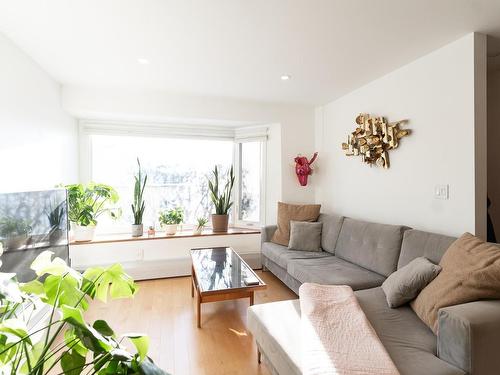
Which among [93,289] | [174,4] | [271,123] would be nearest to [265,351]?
[93,289]

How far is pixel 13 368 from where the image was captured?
58 cm

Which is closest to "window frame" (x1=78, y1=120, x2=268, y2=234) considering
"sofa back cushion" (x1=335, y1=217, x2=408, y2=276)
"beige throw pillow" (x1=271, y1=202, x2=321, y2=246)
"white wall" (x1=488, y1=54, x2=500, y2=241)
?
"beige throw pillow" (x1=271, y1=202, x2=321, y2=246)

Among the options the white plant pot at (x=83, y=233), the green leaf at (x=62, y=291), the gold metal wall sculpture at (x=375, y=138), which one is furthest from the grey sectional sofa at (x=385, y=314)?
the white plant pot at (x=83, y=233)

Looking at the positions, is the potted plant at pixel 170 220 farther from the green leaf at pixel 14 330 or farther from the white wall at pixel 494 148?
the white wall at pixel 494 148

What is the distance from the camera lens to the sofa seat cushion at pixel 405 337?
122cm

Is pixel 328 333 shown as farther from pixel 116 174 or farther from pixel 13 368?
pixel 116 174

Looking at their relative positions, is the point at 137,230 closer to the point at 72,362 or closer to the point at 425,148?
the point at 72,362

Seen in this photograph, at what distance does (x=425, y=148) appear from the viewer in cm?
239

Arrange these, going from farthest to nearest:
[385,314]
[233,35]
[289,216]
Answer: [289,216] → [233,35] → [385,314]

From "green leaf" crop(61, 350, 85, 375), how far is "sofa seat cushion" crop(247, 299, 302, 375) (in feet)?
3.21

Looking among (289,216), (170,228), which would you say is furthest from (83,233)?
(289,216)

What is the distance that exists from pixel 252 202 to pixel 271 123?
1241 millimetres

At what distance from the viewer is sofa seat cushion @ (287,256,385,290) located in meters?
2.25

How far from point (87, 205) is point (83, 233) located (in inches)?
15.0
